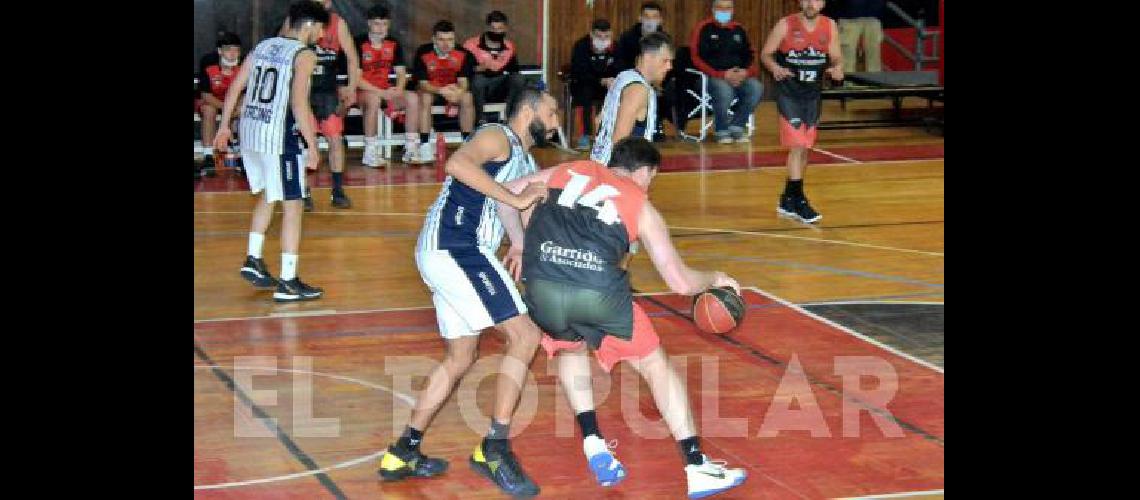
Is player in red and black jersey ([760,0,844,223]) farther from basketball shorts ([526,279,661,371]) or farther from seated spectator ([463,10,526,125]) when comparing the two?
basketball shorts ([526,279,661,371])

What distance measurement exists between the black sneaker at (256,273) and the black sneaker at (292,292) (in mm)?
213

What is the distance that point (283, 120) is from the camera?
11.8 m

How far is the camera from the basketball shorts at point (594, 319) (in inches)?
301

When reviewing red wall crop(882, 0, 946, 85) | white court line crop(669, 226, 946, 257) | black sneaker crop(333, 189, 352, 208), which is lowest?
white court line crop(669, 226, 946, 257)

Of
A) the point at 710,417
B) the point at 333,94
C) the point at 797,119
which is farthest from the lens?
the point at 333,94

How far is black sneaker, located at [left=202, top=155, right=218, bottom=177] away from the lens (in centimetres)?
1833

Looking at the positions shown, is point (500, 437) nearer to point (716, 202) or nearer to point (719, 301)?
point (719, 301)

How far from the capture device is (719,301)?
816cm

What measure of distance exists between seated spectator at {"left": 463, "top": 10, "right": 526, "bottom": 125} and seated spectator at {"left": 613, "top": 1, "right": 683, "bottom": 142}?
1491mm

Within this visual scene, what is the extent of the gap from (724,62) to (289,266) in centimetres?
1027

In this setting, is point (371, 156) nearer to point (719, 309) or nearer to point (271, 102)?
point (271, 102)

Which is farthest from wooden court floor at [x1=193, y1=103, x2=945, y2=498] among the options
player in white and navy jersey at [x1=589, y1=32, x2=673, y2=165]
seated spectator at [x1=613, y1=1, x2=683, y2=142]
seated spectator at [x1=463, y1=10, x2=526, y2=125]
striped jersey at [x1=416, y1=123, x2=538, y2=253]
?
seated spectator at [x1=613, y1=1, x2=683, y2=142]

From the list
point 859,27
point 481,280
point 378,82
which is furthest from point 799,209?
point 859,27
